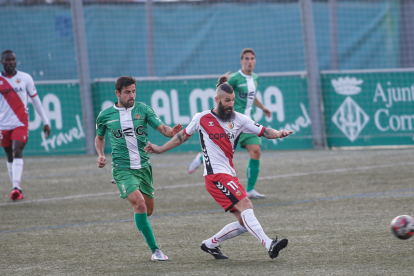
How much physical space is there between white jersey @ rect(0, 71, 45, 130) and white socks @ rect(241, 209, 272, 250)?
5.32 meters

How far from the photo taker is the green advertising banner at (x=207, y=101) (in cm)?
1488

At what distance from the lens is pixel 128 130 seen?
613 cm

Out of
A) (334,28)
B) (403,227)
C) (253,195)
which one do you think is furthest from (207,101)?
(403,227)

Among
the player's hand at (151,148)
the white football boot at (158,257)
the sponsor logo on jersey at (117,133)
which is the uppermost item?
the sponsor logo on jersey at (117,133)

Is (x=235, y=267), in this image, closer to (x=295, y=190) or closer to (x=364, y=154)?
(x=295, y=190)

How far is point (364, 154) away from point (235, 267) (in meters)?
8.63

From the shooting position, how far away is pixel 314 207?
8133 millimetres

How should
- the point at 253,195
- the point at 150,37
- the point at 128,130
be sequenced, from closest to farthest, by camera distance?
1. the point at 128,130
2. the point at 253,195
3. the point at 150,37

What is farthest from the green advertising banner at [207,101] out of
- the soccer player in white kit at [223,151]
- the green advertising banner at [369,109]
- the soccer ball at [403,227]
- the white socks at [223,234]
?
the soccer ball at [403,227]

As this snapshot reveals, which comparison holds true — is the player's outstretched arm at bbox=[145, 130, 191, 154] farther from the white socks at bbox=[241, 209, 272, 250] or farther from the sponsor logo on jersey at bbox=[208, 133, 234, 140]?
the white socks at bbox=[241, 209, 272, 250]

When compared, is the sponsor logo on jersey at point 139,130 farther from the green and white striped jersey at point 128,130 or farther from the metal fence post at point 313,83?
the metal fence post at point 313,83

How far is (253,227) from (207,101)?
9.80 m

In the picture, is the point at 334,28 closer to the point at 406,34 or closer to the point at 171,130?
the point at 406,34

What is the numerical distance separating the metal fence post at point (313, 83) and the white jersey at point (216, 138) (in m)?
9.11
